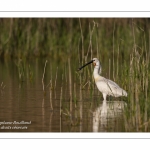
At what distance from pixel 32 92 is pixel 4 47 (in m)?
9.57

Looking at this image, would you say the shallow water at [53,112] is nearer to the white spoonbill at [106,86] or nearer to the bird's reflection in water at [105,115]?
the bird's reflection in water at [105,115]

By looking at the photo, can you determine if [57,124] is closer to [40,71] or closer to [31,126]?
[31,126]

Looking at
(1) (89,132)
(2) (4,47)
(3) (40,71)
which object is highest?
(2) (4,47)

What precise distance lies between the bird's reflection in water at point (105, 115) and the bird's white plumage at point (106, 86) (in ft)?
0.74

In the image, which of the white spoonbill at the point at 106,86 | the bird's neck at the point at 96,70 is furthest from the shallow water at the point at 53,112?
the bird's neck at the point at 96,70

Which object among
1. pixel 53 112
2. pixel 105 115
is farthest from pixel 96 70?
pixel 105 115

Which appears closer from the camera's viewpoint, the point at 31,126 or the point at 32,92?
the point at 31,126

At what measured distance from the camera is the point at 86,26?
24562 millimetres

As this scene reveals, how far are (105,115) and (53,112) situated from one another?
1035 millimetres

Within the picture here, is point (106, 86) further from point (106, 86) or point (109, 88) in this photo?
point (109, 88)

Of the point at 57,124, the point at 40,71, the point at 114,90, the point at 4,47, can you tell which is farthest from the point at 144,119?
the point at 4,47

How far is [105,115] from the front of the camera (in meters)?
10.2

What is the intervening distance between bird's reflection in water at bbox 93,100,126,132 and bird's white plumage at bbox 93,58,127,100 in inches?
8.9

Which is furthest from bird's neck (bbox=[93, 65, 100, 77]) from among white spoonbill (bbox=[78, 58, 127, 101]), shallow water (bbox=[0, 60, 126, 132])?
shallow water (bbox=[0, 60, 126, 132])
